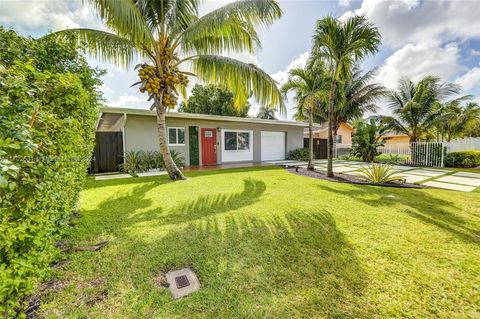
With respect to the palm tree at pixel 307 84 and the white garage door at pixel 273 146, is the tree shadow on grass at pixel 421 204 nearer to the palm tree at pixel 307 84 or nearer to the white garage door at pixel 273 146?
the palm tree at pixel 307 84

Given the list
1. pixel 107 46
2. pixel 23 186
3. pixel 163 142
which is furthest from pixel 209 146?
pixel 23 186

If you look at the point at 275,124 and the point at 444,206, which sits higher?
→ the point at 275,124

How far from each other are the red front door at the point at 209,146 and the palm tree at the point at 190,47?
202 inches

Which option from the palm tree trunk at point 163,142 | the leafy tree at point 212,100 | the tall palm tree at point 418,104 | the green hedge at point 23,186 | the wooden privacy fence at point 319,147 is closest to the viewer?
the green hedge at point 23,186

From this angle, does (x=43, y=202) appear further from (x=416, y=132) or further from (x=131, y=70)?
(x=416, y=132)

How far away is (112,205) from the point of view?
15.8 feet

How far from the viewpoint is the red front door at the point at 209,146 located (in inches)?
496

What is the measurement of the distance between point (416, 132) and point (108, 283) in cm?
1707

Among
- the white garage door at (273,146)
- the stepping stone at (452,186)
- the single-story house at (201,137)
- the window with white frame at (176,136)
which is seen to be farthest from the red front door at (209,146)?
the stepping stone at (452,186)

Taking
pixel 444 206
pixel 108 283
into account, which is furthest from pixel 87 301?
pixel 444 206

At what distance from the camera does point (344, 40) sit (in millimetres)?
6867

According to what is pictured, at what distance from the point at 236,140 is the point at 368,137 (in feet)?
28.0

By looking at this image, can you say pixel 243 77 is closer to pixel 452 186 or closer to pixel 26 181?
pixel 26 181

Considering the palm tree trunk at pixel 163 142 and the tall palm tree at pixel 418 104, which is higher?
the tall palm tree at pixel 418 104
